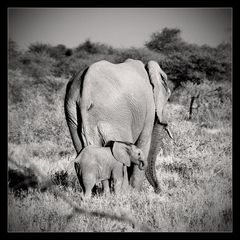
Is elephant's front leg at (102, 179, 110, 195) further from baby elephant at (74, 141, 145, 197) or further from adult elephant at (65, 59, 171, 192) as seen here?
adult elephant at (65, 59, 171, 192)

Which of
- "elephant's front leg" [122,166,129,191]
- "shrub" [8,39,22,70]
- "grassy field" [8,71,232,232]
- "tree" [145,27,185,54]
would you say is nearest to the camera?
"grassy field" [8,71,232,232]

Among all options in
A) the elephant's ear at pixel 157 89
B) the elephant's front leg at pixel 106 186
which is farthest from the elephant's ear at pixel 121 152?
the elephant's ear at pixel 157 89

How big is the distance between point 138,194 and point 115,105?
4.01 feet

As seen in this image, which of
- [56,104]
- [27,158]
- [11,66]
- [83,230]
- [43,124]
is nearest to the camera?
[83,230]

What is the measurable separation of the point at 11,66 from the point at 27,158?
12675mm

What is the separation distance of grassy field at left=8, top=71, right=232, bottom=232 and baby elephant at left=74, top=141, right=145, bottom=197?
19cm

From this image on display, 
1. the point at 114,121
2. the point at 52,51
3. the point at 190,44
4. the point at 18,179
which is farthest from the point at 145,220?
the point at 52,51

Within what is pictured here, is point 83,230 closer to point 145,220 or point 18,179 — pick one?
point 145,220

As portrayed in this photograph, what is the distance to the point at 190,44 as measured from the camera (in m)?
24.9

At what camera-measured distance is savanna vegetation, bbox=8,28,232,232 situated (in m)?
5.81

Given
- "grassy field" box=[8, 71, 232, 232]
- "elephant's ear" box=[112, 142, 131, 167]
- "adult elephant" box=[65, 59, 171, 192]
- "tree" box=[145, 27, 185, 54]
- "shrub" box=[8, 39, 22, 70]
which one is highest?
"tree" box=[145, 27, 185, 54]

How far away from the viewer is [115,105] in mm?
6238

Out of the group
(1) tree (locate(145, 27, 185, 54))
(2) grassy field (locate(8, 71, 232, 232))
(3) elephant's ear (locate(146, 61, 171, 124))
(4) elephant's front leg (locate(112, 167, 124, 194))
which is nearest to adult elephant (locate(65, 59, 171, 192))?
(3) elephant's ear (locate(146, 61, 171, 124))

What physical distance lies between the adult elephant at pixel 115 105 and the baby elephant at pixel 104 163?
2.4 inches
